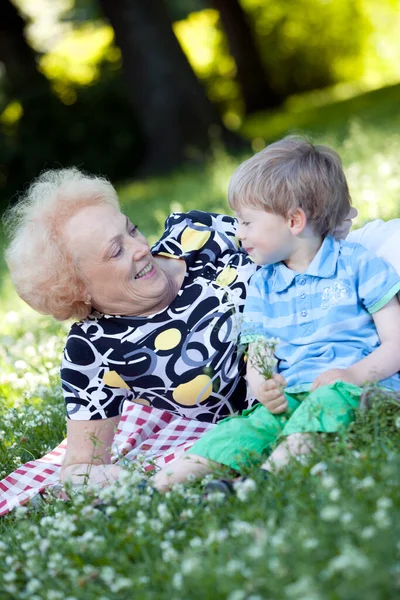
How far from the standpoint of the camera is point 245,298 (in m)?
4.21

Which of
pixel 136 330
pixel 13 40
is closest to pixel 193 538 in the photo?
pixel 136 330

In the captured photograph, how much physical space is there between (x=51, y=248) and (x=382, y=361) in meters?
1.52

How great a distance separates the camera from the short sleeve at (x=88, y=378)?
Answer: 13.5ft

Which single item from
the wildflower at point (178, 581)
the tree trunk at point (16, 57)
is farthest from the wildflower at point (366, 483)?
the tree trunk at point (16, 57)

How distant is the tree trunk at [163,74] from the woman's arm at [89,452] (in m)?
11.2

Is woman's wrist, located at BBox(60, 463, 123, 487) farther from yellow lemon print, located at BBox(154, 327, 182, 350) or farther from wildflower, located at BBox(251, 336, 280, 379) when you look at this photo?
wildflower, located at BBox(251, 336, 280, 379)

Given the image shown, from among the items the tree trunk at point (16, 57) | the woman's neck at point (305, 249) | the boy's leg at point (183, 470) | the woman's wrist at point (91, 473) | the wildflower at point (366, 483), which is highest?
the tree trunk at point (16, 57)

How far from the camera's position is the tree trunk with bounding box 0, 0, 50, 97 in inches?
704

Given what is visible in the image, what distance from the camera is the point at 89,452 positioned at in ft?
13.3

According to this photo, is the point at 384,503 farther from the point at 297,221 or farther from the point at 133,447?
the point at 133,447

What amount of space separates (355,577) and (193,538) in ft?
2.91

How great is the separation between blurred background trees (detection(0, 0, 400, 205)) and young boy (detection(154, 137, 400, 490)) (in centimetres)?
574

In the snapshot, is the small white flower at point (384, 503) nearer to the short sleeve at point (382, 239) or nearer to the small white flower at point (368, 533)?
the small white flower at point (368, 533)

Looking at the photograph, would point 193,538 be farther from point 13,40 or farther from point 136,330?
point 13,40
